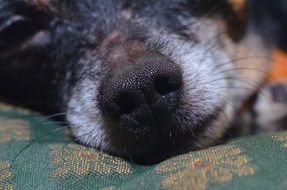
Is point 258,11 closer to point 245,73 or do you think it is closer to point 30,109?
point 245,73

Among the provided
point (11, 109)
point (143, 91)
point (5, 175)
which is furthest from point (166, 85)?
point (11, 109)

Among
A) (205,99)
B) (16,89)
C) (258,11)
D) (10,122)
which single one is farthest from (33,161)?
(258,11)

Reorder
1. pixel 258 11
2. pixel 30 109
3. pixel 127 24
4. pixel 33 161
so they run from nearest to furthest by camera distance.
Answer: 1. pixel 33 161
2. pixel 127 24
3. pixel 30 109
4. pixel 258 11

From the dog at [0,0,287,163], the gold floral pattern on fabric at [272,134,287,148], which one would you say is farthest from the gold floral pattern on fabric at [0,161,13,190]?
the gold floral pattern on fabric at [272,134,287,148]

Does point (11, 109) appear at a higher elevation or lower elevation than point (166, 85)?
lower

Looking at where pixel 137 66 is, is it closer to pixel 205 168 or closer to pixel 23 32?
pixel 205 168

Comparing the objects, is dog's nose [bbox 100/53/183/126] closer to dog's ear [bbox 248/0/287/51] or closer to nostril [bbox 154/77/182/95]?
nostril [bbox 154/77/182/95]

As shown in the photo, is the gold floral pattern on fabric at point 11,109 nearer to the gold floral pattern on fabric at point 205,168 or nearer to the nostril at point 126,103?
the nostril at point 126,103
